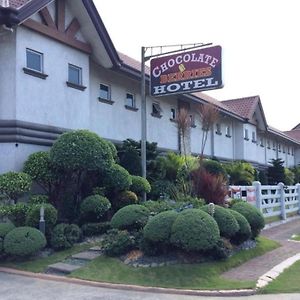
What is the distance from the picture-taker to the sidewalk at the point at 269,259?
10.1 meters

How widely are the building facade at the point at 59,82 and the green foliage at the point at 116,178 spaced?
2155mm

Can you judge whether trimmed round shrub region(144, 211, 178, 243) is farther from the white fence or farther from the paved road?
the white fence

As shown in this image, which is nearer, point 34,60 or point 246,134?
point 34,60

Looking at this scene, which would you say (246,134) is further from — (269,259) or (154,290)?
(154,290)

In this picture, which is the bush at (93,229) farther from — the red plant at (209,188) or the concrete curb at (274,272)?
the concrete curb at (274,272)

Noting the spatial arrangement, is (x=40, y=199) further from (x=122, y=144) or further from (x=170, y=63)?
(x=170, y=63)

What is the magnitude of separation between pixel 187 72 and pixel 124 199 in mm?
5419

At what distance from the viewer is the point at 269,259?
1190cm

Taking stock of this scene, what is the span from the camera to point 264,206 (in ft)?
64.5

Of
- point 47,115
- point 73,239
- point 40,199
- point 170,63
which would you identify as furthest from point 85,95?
point 73,239

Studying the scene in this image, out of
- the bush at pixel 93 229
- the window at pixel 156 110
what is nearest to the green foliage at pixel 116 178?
the bush at pixel 93 229

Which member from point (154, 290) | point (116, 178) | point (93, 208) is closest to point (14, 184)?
point (93, 208)

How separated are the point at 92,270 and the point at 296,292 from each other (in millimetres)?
4147

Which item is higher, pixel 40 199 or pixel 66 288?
pixel 40 199
